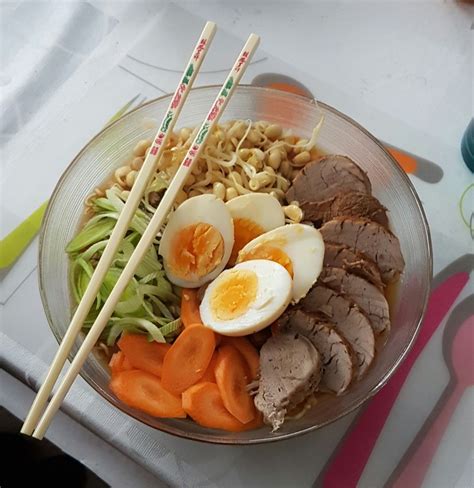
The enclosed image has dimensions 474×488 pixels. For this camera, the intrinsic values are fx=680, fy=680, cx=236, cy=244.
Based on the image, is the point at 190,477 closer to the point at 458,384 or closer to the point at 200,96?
the point at 458,384

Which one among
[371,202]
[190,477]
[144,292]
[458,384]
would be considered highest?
[371,202]

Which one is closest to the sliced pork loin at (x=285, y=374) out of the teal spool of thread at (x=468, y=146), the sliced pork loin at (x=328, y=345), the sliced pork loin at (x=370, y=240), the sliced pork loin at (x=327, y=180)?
A: the sliced pork loin at (x=328, y=345)

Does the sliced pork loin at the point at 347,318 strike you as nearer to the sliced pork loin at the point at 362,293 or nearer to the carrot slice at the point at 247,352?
the sliced pork loin at the point at 362,293

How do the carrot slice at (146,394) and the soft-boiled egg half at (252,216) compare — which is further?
the soft-boiled egg half at (252,216)

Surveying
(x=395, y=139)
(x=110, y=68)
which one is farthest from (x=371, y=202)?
(x=110, y=68)

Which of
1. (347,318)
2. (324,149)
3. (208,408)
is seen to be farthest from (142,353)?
(324,149)
